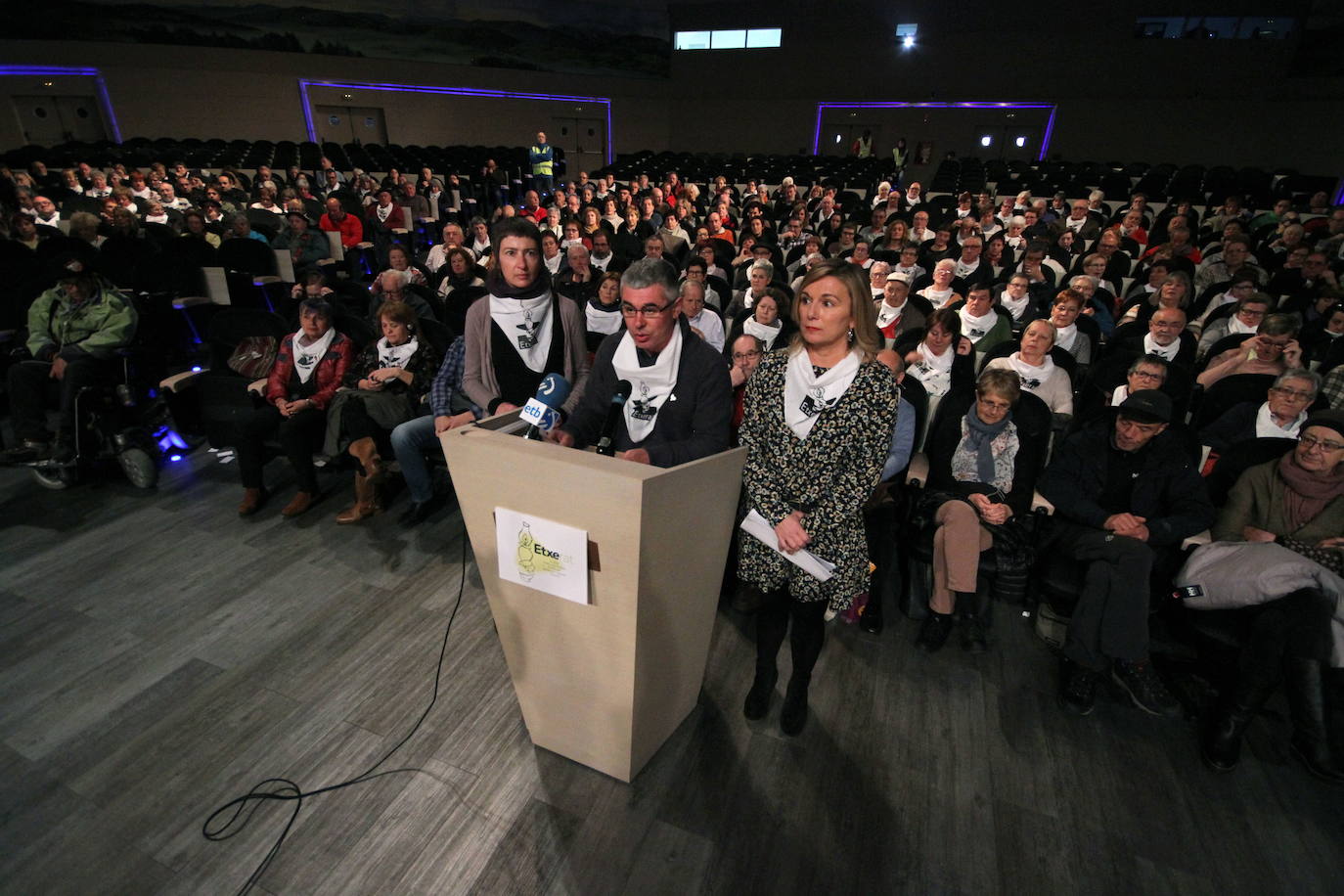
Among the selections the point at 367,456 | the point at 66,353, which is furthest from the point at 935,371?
the point at 66,353

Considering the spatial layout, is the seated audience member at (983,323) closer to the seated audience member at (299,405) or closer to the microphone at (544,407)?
the microphone at (544,407)

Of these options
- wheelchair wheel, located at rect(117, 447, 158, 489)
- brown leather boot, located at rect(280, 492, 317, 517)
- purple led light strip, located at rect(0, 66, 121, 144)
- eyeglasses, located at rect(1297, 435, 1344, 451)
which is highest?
purple led light strip, located at rect(0, 66, 121, 144)

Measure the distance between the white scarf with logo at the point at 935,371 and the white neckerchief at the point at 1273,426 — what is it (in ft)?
4.38

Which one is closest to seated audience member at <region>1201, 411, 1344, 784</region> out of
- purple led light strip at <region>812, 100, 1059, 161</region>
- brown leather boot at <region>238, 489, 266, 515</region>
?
brown leather boot at <region>238, 489, 266, 515</region>

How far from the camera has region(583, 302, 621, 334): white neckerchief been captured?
4277mm

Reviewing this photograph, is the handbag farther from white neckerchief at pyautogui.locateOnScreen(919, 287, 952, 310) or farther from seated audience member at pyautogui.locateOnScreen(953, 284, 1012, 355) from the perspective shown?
white neckerchief at pyautogui.locateOnScreen(919, 287, 952, 310)

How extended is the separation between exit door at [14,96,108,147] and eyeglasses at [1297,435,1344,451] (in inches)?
761

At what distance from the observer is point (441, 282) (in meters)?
5.59

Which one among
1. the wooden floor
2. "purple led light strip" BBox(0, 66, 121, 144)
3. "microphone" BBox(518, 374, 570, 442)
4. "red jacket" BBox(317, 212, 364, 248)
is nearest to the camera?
"microphone" BBox(518, 374, 570, 442)

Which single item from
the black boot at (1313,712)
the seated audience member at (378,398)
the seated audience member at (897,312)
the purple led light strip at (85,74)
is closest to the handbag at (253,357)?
the seated audience member at (378,398)

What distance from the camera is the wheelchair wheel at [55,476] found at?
11.1 feet

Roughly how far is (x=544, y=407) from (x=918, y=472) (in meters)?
2.01

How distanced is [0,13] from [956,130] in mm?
21358

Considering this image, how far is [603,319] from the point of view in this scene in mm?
4305
